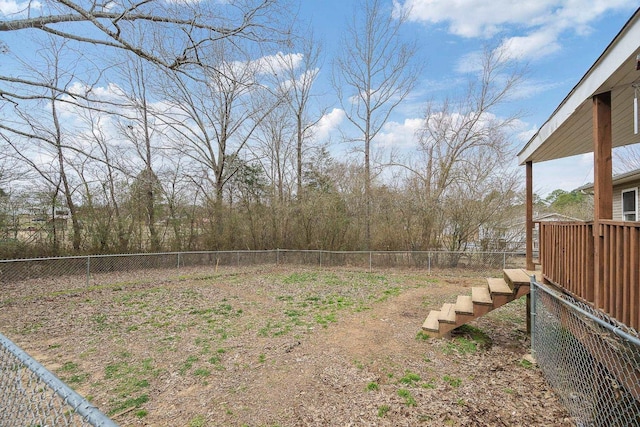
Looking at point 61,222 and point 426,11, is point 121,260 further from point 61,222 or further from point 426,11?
point 426,11

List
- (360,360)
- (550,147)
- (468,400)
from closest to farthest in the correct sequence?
(468,400) → (360,360) → (550,147)

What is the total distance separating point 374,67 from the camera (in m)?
13.1

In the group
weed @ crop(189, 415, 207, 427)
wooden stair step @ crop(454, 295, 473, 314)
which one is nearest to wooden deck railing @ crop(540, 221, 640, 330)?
wooden stair step @ crop(454, 295, 473, 314)

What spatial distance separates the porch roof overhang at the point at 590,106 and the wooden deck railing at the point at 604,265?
1.29m

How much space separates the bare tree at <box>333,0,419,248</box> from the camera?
1291 cm

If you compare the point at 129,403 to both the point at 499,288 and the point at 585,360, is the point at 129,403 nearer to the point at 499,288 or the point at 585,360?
the point at 585,360

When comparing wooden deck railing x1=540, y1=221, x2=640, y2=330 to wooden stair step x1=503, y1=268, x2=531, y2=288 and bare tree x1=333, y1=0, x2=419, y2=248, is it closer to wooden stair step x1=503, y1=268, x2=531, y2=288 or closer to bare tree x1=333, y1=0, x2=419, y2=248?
wooden stair step x1=503, y1=268, x2=531, y2=288

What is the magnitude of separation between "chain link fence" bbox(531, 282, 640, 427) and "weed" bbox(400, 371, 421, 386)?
1.35 meters

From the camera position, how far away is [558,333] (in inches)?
130

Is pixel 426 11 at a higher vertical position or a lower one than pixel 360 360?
higher

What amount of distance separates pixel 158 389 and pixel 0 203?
30.1 ft

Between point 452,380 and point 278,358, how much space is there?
212 centimetres

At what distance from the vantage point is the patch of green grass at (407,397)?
2830mm

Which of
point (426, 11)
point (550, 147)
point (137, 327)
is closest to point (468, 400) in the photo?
point (550, 147)
